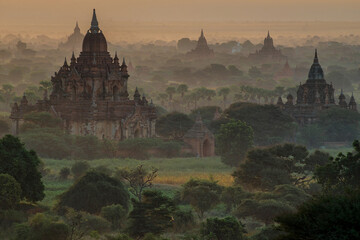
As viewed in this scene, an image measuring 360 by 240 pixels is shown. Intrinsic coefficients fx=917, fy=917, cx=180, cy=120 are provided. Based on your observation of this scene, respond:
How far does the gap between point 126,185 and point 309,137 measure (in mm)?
39824

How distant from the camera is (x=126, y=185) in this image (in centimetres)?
5694

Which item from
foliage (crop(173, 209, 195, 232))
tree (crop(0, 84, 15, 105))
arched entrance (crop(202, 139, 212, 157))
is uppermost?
tree (crop(0, 84, 15, 105))

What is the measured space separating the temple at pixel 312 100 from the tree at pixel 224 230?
66.1 m

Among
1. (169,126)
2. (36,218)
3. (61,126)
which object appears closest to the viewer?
(36,218)

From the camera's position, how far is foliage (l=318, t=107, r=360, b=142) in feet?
319

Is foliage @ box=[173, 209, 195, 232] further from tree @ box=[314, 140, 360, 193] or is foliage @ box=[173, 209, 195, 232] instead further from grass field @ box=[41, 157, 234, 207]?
grass field @ box=[41, 157, 234, 207]

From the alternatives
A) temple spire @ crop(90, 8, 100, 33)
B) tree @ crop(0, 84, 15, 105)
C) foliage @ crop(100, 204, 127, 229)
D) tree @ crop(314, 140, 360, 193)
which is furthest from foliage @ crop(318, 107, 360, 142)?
tree @ crop(0, 84, 15, 105)

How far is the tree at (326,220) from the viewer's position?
22594 millimetres

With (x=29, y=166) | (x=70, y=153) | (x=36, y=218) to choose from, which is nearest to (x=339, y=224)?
(x=36, y=218)

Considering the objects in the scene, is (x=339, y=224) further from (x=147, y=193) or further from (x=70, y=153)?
(x=70, y=153)

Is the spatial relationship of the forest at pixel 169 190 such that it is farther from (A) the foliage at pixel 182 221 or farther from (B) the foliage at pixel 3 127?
(B) the foliage at pixel 3 127

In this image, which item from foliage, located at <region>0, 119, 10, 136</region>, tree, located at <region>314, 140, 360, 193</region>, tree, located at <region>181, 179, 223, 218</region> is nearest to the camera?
tree, located at <region>314, 140, 360, 193</region>

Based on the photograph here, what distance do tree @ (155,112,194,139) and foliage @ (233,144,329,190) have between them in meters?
32.7

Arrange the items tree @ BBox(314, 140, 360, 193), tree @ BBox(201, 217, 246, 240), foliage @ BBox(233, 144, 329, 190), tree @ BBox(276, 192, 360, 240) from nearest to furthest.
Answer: tree @ BBox(276, 192, 360, 240) → tree @ BBox(201, 217, 246, 240) → tree @ BBox(314, 140, 360, 193) → foliage @ BBox(233, 144, 329, 190)
